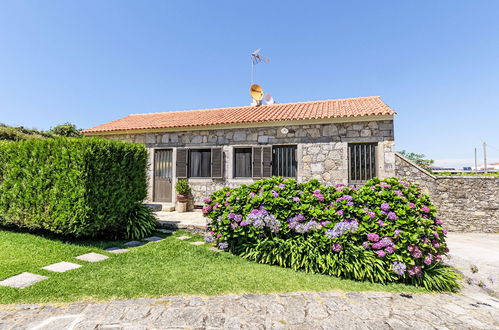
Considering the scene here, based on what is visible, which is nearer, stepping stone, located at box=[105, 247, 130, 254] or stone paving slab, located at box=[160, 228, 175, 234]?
stepping stone, located at box=[105, 247, 130, 254]

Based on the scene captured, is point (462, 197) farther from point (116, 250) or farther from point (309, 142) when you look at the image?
point (116, 250)

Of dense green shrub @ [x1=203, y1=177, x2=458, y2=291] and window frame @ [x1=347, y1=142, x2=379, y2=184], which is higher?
window frame @ [x1=347, y1=142, x2=379, y2=184]

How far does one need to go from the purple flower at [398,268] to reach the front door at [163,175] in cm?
814

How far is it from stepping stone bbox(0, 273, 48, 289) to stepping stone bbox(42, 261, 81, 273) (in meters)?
0.24

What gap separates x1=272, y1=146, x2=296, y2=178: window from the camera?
873cm

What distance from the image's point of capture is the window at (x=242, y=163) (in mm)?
9133

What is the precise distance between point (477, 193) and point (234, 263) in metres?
8.78

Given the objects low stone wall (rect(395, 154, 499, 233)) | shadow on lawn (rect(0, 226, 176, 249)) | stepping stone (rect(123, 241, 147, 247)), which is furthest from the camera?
low stone wall (rect(395, 154, 499, 233))

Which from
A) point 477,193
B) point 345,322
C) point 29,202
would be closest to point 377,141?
point 477,193

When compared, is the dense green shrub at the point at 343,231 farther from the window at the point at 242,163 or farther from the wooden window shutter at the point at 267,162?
the window at the point at 242,163

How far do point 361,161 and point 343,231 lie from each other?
4.91 m

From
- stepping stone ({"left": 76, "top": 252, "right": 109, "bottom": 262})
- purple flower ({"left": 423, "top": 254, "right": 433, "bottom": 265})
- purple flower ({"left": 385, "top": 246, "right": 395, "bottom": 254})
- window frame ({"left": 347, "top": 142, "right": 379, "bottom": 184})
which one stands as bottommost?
stepping stone ({"left": 76, "top": 252, "right": 109, "bottom": 262})

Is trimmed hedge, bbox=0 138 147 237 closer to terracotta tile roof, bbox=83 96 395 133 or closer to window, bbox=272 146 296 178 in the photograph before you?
terracotta tile roof, bbox=83 96 395 133

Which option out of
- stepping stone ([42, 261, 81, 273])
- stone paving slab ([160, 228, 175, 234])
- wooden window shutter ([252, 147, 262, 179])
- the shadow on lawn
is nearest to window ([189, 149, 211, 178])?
wooden window shutter ([252, 147, 262, 179])
